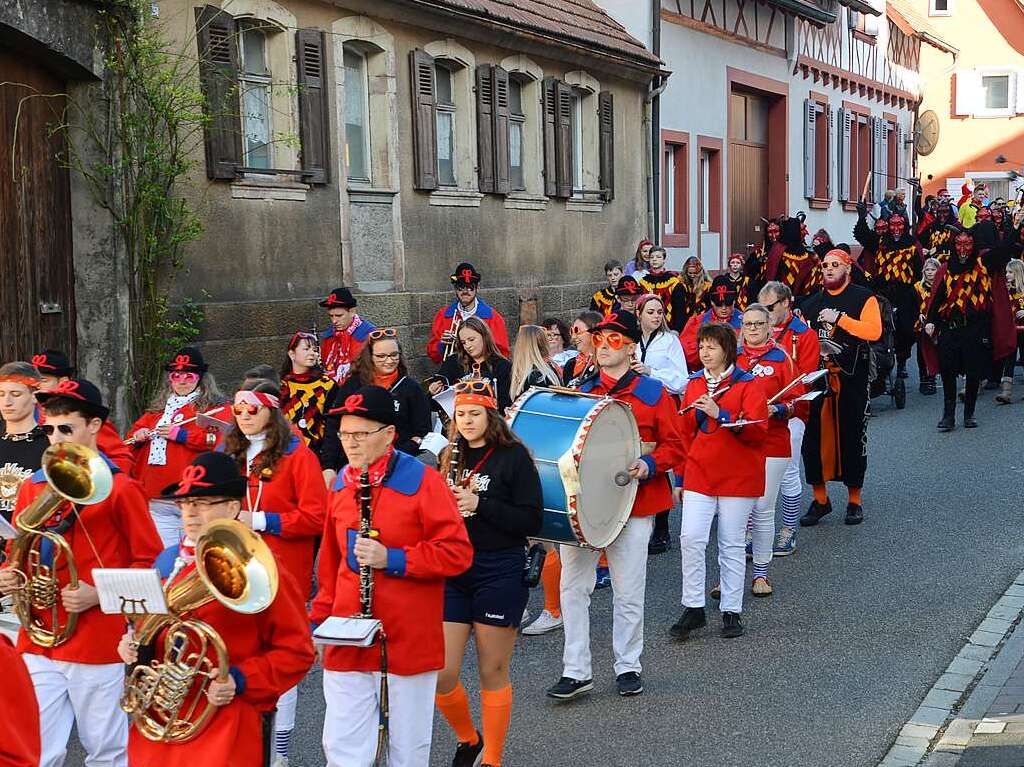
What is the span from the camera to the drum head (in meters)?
7.22

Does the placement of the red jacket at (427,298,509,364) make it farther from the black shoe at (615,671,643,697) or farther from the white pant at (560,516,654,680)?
the black shoe at (615,671,643,697)

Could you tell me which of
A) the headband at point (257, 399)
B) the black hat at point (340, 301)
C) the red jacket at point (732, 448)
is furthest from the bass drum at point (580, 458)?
the black hat at point (340, 301)

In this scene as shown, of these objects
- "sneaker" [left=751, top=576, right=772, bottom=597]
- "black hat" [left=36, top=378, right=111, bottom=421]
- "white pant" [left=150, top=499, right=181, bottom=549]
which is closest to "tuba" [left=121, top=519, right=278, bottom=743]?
"black hat" [left=36, top=378, right=111, bottom=421]

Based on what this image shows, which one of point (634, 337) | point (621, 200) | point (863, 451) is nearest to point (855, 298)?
point (863, 451)

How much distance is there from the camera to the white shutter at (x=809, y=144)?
106 ft

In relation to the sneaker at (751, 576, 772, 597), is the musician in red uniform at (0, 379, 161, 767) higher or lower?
higher

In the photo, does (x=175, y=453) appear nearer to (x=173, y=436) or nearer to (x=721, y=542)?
(x=173, y=436)

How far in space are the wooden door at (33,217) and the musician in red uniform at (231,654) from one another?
7.67 metres

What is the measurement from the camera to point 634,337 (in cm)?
802

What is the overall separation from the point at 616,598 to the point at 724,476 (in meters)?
1.26

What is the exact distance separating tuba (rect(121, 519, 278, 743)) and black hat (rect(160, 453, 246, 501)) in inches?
10.3

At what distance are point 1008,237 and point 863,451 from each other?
7.40 meters

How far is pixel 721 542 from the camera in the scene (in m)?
8.59

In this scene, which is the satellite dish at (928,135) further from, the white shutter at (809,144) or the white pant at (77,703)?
the white pant at (77,703)
